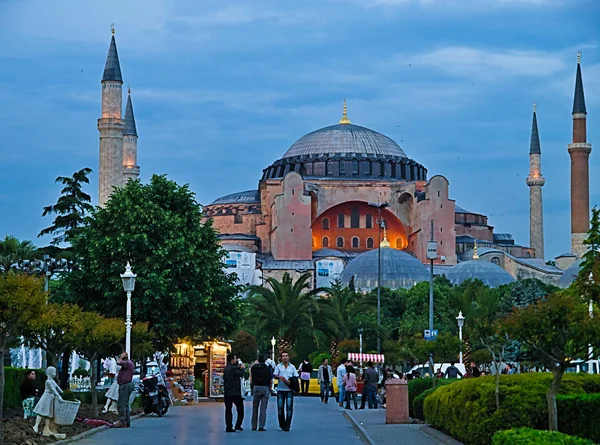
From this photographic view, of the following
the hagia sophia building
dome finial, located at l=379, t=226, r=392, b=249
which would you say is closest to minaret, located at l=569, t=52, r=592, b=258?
the hagia sophia building

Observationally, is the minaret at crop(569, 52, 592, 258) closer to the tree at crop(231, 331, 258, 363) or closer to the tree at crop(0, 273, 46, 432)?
the tree at crop(231, 331, 258, 363)

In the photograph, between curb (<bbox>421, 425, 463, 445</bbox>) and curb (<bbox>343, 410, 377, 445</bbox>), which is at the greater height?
curb (<bbox>421, 425, 463, 445</bbox>)

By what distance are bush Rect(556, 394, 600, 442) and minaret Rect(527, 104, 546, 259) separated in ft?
319

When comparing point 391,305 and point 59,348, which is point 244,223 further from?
point 59,348

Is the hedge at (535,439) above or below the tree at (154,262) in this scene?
below

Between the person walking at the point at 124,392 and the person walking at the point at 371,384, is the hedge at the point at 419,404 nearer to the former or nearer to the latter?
the person walking at the point at 124,392

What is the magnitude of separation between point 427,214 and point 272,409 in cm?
7609

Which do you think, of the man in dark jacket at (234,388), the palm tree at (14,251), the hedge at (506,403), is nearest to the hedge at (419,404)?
the man in dark jacket at (234,388)

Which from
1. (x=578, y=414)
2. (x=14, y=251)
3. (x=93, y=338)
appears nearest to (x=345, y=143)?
(x=14, y=251)

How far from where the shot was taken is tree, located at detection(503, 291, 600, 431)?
12.7 m

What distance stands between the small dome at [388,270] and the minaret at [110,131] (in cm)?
2551

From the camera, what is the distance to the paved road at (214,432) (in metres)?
16.4

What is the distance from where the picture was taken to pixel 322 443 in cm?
1611

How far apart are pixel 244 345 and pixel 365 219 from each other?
57015mm
